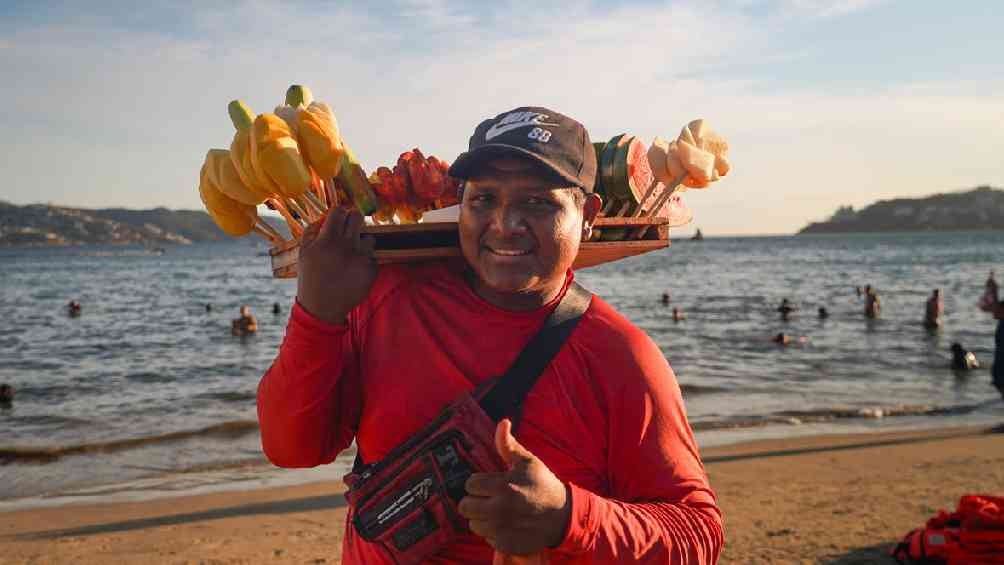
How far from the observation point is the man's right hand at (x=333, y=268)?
193 cm

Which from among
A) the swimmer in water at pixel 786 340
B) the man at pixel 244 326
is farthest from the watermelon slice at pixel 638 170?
the man at pixel 244 326

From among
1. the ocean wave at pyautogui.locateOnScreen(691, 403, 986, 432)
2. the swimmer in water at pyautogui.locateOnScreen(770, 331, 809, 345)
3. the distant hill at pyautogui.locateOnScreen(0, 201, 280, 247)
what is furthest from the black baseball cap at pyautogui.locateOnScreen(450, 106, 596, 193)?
the distant hill at pyautogui.locateOnScreen(0, 201, 280, 247)

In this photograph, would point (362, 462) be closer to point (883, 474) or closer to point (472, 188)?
point (472, 188)

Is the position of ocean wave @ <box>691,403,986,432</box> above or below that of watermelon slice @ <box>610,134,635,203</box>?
below

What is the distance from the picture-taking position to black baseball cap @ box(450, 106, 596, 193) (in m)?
2.02

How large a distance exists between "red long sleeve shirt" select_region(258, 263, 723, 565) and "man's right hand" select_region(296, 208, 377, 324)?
0.04 metres

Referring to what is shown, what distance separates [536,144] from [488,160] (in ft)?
0.42

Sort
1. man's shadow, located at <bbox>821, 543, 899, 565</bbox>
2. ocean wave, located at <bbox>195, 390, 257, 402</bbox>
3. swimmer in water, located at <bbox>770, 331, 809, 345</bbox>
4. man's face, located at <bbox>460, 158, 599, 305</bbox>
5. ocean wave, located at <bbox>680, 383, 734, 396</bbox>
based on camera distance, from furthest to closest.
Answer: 1. swimmer in water, located at <bbox>770, 331, 809, 345</bbox>
2. ocean wave, located at <bbox>195, 390, 257, 402</bbox>
3. ocean wave, located at <bbox>680, 383, 734, 396</bbox>
4. man's shadow, located at <bbox>821, 543, 899, 565</bbox>
5. man's face, located at <bbox>460, 158, 599, 305</bbox>

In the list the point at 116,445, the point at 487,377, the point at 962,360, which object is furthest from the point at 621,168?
the point at 962,360

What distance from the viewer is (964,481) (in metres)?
8.73

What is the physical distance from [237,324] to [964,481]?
2121 centimetres

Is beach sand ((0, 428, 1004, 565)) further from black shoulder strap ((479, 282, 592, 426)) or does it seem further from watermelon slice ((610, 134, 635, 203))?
black shoulder strap ((479, 282, 592, 426))

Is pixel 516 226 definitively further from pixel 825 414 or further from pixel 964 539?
pixel 825 414

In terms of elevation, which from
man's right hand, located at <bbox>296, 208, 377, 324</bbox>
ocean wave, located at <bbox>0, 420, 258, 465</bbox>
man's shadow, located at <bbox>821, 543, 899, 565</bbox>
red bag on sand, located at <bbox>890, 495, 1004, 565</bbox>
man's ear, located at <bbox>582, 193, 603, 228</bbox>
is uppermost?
man's ear, located at <bbox>582, 193, 603, 228</bbox>
